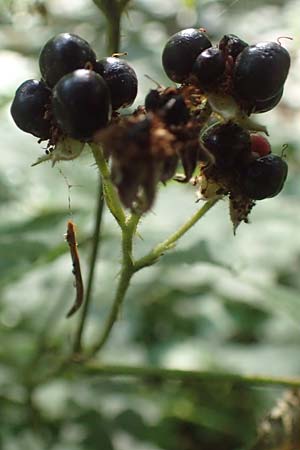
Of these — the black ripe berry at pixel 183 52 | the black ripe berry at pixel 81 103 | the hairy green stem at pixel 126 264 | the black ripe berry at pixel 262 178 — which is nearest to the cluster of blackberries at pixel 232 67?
the black ripe berry at pixel 183 52

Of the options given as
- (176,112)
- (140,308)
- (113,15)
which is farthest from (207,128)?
(140,308)

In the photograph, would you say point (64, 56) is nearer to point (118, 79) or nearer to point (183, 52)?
point (118, 79)

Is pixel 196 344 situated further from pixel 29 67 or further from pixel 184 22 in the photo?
pixel 184 22

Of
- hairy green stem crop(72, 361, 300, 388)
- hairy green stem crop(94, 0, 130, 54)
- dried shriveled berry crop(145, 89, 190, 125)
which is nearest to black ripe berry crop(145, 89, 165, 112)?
dried shriveled berry crop(145, 89, 190, 125)

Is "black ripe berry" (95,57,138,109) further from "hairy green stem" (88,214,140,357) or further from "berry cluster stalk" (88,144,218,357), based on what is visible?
"hairy green stem" (88,214,140,357)

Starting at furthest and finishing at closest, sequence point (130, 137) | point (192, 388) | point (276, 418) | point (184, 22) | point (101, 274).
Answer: point (184, 22) → point (192, 388) → point (101, 274) → point (276, 418) → point (130, 137)

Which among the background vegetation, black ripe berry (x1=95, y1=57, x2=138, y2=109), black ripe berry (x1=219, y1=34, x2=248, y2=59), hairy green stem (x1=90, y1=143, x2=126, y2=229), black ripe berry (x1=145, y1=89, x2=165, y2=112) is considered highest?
black ripe berry (x1=219, y1=34, x2=248, y2=59)

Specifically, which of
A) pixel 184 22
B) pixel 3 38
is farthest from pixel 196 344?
pixel 184 22
